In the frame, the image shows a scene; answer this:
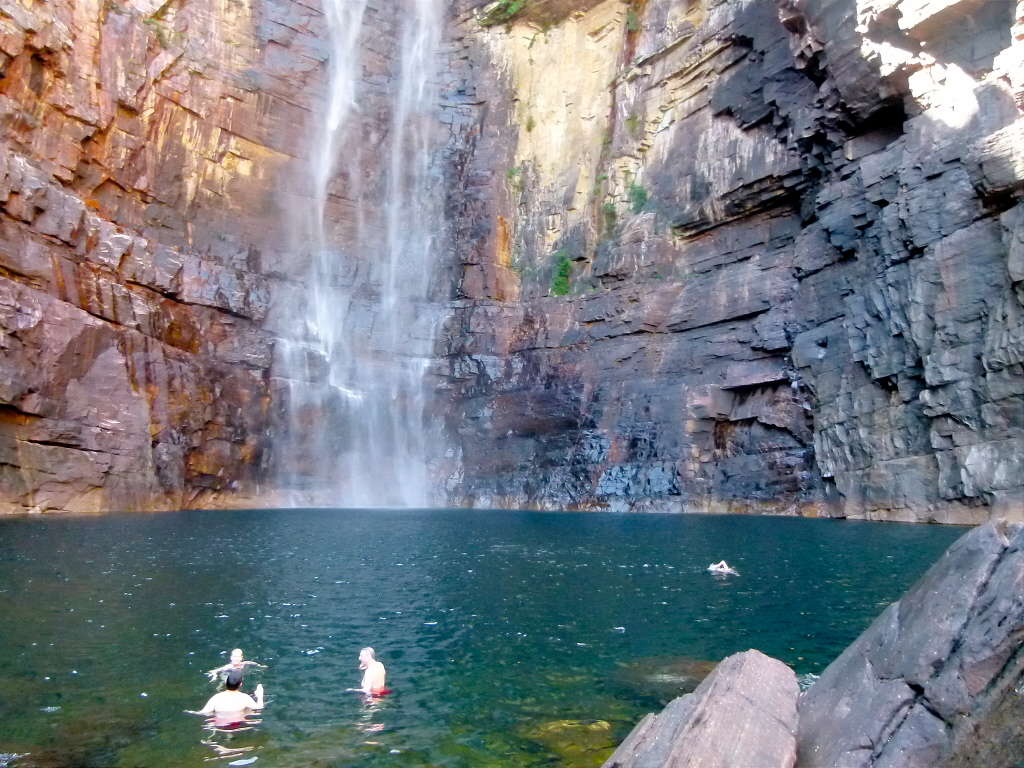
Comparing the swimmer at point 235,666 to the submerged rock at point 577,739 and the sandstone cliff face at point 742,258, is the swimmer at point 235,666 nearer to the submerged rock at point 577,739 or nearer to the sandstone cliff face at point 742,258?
the submerged rock at point 577,739

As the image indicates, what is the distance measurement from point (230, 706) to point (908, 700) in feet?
21.7

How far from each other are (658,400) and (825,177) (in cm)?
1331

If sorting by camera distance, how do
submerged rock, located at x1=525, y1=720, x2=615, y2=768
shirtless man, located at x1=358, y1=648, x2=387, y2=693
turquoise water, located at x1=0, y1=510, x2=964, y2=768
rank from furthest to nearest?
shirtless man, located at x1=358, y1=648, x2=387, y2=693, turquoise water, located at x1=0, y1=510, x2=964, y2=768, submerged rock, located at x1=525, y1=720, x2=615, y2=768

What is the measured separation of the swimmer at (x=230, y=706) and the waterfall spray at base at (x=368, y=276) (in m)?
35.6

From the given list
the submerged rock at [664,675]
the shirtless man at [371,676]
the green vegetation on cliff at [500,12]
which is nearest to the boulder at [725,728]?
the submerged rock at [664,675]

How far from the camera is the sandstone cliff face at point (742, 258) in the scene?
28.3 metres

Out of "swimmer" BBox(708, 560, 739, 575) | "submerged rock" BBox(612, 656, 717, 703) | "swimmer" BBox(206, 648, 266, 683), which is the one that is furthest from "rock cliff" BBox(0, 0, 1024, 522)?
"swimmer" BBox(206, 648, 266, 683)

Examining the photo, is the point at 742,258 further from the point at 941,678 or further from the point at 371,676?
the point at 941,678

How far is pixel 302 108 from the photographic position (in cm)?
4806

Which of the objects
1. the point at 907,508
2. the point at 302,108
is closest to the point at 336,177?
the point at 302,108

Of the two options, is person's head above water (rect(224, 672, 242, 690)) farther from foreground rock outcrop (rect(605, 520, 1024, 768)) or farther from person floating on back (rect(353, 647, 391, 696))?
foreground rock outcrop (rect(605, 520, 1024, 768))

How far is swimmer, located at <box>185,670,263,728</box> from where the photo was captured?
838cm

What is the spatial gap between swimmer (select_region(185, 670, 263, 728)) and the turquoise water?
8.0 inches

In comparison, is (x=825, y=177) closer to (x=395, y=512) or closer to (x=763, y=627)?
(x=395, y=512)
